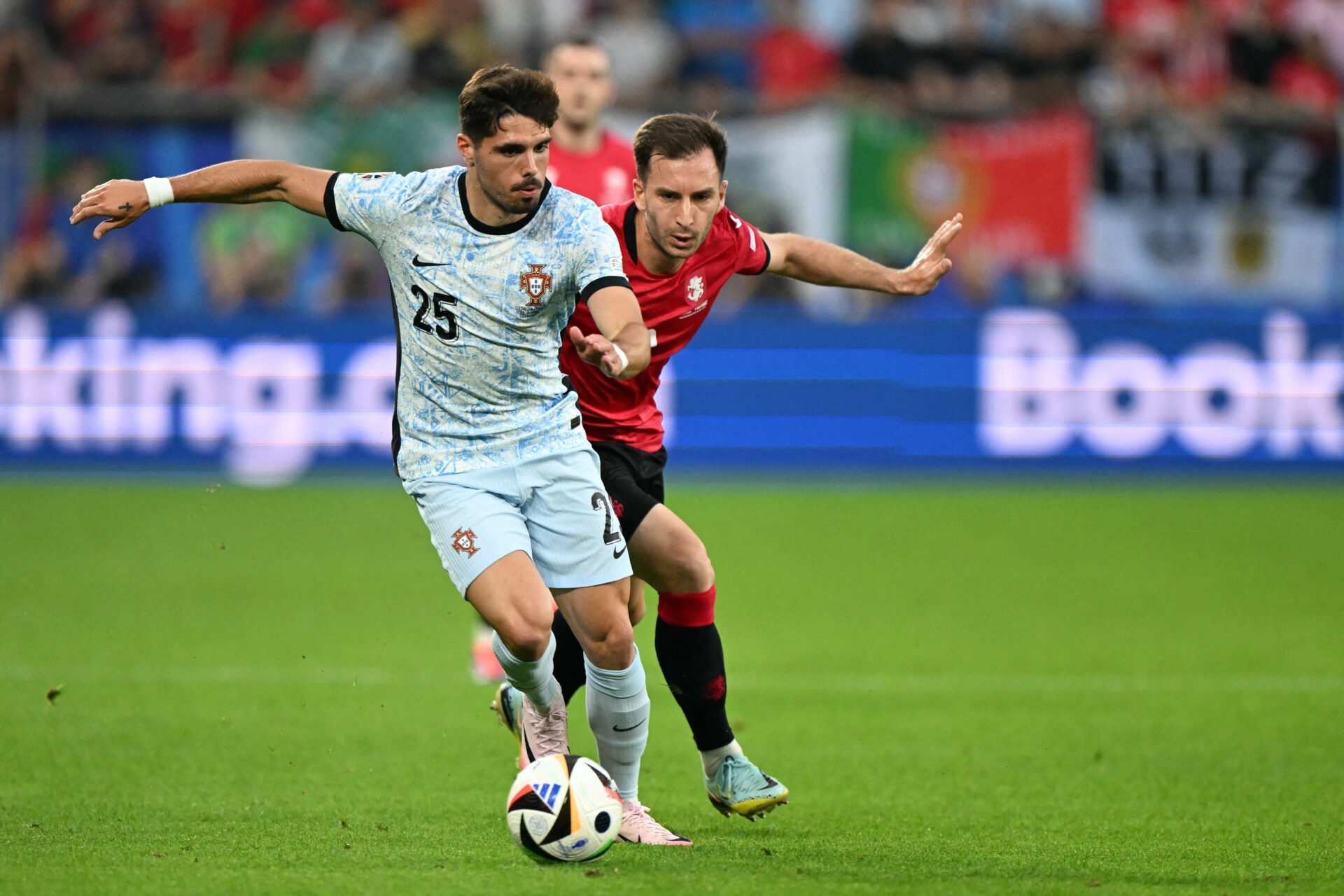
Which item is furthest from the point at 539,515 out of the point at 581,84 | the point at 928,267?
the point at 581,84

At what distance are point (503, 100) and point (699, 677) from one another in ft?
6.07

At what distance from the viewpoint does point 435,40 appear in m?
16.2

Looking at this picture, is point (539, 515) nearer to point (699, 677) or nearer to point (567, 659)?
point (699, 677)

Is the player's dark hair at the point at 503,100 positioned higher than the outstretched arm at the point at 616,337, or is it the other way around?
the player's dark hair at the point at 503,100

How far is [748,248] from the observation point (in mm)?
5395

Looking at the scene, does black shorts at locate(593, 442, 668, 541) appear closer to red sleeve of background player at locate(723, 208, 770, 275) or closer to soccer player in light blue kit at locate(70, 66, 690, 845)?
soccer player in light blue kit at locate(70, 66, 690, 845)

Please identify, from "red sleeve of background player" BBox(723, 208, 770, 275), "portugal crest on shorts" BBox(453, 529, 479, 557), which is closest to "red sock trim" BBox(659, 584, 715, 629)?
"portugal crest on shorts" BBox(453, 529, 479, 557)

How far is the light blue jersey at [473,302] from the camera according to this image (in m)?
4.70

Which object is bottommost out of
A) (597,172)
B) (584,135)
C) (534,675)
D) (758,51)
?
(534,675)

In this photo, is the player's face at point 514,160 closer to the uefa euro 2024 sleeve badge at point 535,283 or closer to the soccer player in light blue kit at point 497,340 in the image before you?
the soccer player in light blue kit at point 497,340

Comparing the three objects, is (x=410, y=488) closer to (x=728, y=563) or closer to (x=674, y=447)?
(x=728, y=563)

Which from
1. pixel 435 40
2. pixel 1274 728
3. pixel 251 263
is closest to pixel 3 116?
pixel 251 263

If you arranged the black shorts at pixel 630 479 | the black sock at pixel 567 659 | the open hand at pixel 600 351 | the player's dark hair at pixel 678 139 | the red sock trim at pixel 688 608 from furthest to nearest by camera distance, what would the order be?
the black sock at pixel 567 659, the red sock trim at pixel 688 608, the black shorts at pixel 630 479, the player's dark hair at pixel 678 139, the open hand at pixel 600 351

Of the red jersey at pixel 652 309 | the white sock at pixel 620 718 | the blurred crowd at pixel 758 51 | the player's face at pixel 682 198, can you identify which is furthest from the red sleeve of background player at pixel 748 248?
the blurred crowd at pixel 758 51
